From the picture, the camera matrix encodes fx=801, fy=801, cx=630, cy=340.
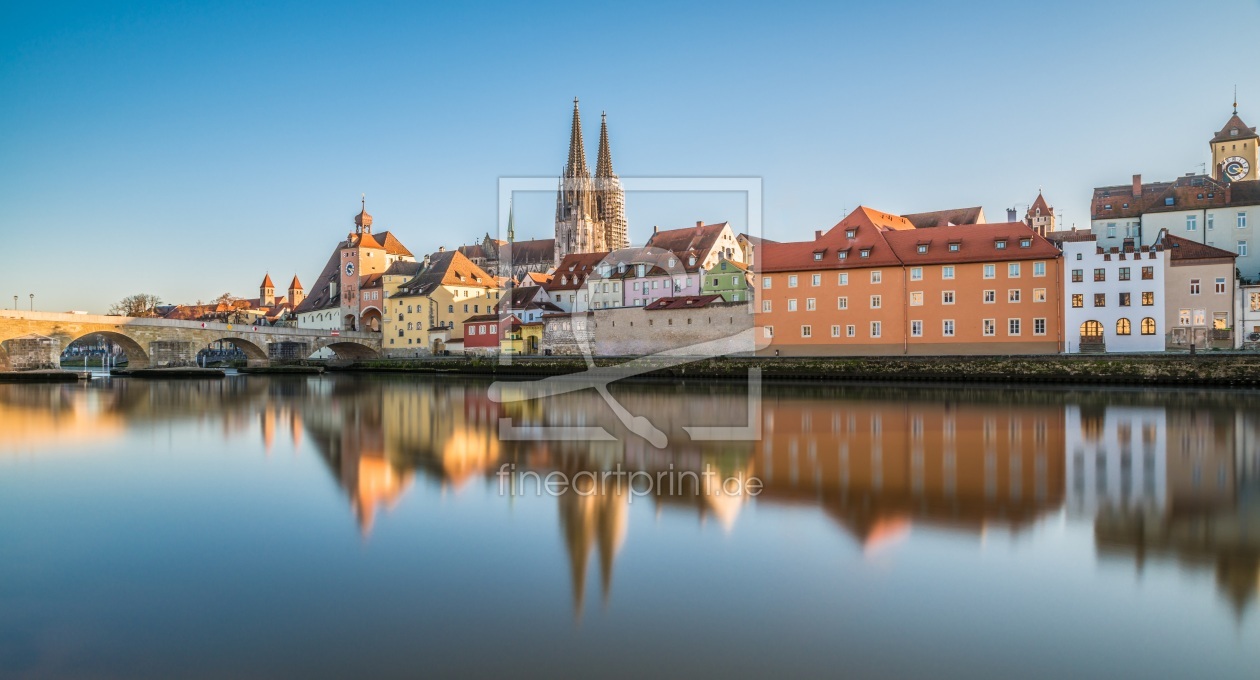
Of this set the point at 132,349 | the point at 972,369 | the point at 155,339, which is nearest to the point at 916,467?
the point at 972,369

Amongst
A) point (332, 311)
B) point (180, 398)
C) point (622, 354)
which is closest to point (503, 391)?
point (180, 398)

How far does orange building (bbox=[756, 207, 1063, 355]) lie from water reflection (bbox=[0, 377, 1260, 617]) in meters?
9.16

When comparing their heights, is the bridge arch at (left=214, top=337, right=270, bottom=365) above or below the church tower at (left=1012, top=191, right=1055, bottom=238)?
below

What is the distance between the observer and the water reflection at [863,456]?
29.2 feet

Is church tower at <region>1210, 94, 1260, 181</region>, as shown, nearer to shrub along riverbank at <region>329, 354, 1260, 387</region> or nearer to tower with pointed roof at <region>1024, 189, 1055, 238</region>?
tower with pointed roof at <region>1024, 189, 1055, 238</region>

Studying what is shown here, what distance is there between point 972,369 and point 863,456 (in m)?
22.7

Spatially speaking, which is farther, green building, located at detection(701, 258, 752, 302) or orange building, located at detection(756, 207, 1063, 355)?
green building, located at detection(701, 258, 752, 302)

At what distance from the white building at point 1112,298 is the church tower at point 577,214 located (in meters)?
48.4

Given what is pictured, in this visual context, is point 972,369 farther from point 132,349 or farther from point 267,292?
point 267,292

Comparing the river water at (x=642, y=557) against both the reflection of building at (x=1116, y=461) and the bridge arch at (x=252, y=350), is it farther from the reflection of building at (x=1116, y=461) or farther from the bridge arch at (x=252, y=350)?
the bridge arch at (x=252, y=350)

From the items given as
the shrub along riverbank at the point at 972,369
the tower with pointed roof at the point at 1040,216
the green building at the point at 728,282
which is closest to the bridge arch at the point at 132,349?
the shrub along riverbank at the point at 972,369

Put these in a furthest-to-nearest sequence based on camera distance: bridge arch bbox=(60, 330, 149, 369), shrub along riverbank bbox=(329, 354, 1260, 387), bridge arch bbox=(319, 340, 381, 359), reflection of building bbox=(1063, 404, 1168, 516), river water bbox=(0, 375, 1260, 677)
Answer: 1. bridge arch bbox=(319, 340, 381, 359)
2. bridge arch bbox=(60, 330, 149, 369)
3. shrub along riverbank bbox=(329, 354, 1260, 387)
4. reflection of building bbox=(1063, 404, 1168, 516)
5. river water bbox=(0, 375, 1260, 677)

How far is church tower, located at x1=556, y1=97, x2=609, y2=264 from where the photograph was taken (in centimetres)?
7881

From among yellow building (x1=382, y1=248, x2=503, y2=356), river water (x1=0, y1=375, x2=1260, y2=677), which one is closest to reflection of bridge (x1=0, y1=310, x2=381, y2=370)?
yellow building (x1=382, y1=248, x2=503, y2=356)
